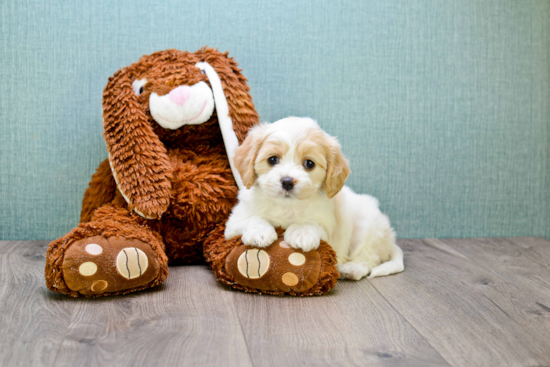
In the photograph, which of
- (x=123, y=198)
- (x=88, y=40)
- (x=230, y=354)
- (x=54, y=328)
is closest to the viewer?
(x=230, y=354)

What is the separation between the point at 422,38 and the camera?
2395mm

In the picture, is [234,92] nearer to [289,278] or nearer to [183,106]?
[183,106]

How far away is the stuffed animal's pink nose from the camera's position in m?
1.87

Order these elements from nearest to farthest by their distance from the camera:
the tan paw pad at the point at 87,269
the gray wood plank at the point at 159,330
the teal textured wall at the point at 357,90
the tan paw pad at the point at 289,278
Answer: the gray wood plank at the point at 159,330 < the tan paw pad at the point at 87,269 < the tan paw pad at the point at 289,278 < the teal textured wall at the point at 357,90

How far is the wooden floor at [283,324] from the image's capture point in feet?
4.01

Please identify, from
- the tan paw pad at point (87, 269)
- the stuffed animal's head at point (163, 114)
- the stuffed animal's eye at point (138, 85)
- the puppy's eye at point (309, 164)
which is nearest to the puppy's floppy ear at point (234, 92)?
the stuffed animal's head at point (163, 114)

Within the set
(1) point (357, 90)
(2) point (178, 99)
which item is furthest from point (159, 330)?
(1) point (357, 90)

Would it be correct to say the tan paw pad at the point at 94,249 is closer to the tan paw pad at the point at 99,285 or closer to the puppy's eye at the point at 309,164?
the tan paw pad at the point at 99,285

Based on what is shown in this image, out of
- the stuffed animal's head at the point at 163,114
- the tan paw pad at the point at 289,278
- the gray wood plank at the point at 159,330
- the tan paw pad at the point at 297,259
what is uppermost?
the stuffed animal's head at the point at 163,114

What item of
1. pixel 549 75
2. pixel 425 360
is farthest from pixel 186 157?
pixel 549 75

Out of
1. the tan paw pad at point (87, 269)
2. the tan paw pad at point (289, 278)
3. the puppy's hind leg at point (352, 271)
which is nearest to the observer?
the tan paw pad at point (87, 269)

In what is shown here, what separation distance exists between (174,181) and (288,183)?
520mm

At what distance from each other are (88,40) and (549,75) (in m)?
2.21

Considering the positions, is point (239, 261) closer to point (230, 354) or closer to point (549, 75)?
point (230, 354)
